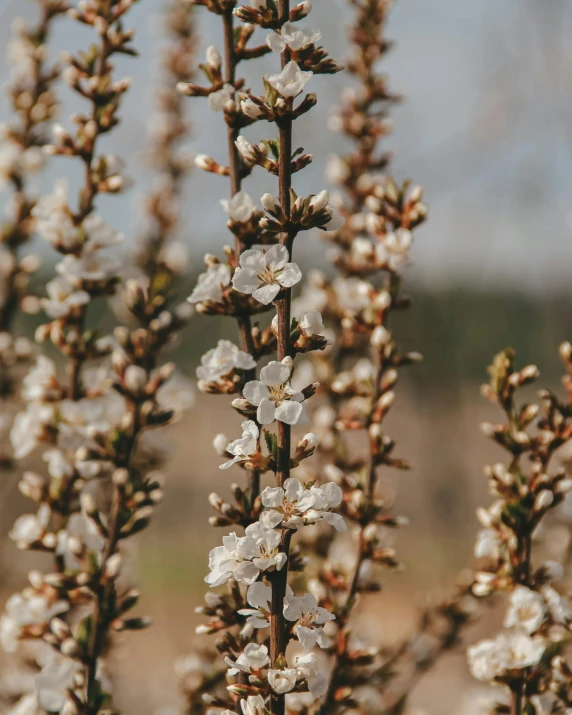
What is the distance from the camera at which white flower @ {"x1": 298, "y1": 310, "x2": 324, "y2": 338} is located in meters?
0.90

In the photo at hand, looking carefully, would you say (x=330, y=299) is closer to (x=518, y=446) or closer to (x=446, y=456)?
(x=518, y=446)

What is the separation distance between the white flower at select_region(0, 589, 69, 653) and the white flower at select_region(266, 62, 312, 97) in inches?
34.1

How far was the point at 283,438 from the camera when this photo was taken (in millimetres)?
893

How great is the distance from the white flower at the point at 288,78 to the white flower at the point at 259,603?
581 mm

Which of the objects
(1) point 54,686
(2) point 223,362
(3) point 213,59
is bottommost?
(1) point 54,686

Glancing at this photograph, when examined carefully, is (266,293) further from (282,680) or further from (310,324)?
(282,680)

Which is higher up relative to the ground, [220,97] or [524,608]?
[220,97]

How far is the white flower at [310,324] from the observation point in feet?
2.97

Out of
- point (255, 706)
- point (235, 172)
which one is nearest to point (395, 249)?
point (235, 172)

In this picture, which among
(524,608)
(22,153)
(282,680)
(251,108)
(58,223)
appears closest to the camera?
(282,680)

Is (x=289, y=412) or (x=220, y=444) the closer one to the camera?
(x=289, y=412)

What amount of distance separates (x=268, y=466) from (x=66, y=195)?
747 millimetres

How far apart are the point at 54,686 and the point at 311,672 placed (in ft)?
1.38

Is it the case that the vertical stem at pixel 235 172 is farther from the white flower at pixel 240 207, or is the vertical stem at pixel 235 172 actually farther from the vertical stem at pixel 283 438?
the vertical stem at pixel 283 438
